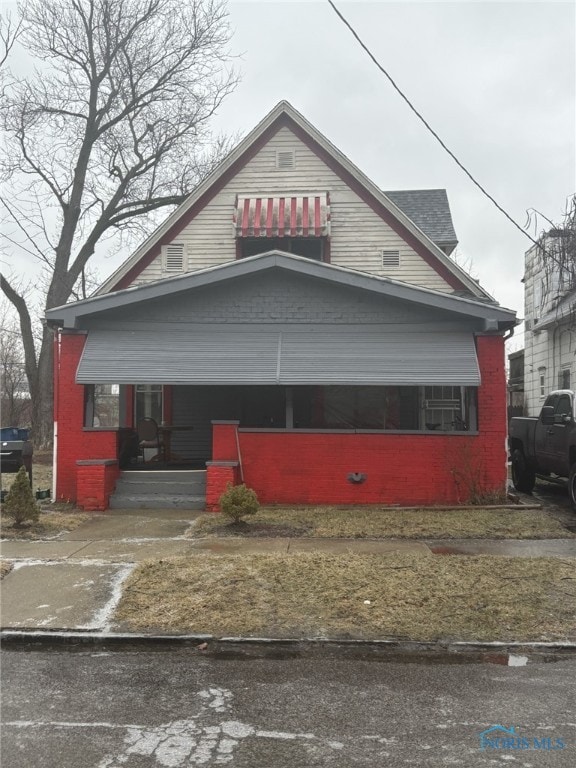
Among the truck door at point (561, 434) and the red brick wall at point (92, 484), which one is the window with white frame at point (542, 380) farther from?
the red brick wall at point (92, 484)

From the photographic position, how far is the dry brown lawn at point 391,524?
878 cm

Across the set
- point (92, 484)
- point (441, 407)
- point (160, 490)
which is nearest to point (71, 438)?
point (92, 484)

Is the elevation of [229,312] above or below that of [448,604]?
above

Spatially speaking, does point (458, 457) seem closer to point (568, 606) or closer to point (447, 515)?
point (447, 515)

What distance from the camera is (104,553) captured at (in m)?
7.87

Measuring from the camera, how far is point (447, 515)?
10070 millimetres

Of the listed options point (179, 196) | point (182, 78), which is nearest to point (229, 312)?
point (179, 196)

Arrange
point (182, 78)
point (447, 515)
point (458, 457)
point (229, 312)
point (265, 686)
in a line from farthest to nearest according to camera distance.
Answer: point (182, 78)
point (229, 312)
point (458, 457)
point (447, 515)
point (265, 686)

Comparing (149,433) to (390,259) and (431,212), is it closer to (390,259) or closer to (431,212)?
(390,259)

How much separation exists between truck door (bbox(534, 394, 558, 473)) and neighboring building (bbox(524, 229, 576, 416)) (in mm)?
5017

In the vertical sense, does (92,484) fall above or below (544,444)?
below

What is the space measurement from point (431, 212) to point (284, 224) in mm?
4959

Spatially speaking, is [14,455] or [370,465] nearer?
[370,465]

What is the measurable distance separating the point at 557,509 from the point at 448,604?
20.1 ft
